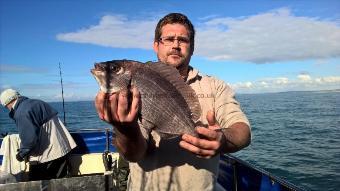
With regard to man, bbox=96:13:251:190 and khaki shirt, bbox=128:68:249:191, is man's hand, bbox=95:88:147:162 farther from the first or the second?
→ khaki shirt, bbox=128:68:249:191

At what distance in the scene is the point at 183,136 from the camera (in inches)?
106

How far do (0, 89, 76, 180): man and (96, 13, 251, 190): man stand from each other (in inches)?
184

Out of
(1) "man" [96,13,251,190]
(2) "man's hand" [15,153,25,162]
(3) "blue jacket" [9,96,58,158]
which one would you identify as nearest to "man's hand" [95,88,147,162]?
(1) "man" [96,13,251,190]

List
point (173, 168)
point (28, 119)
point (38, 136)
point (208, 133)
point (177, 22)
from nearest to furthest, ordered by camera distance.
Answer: point (208, 133)
point (173, 168)
point (177, 22)
point (28, 119)
point (38, 136)

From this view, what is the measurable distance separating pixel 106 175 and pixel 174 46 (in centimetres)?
180

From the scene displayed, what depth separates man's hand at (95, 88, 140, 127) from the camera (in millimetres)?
2654

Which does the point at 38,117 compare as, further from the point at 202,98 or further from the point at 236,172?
the point at 202,98

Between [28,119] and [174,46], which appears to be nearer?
[174,46]

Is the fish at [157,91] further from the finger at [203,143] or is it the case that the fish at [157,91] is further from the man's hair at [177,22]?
the man's hair at [177,22]

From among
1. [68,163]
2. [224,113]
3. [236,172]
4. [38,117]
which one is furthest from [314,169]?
[224,113]

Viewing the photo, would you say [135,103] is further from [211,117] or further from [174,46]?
[174,46]

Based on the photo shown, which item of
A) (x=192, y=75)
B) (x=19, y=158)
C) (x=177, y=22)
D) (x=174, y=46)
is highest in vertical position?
(x=177, y=22)

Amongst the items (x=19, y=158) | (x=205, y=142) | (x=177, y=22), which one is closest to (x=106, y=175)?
(x=205, y=142)

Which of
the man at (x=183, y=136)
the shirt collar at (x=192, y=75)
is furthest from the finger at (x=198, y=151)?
the shirt collar at (x=192, y=75)
